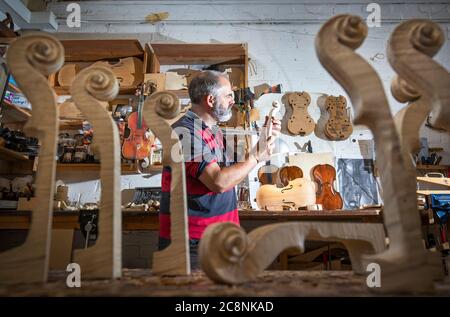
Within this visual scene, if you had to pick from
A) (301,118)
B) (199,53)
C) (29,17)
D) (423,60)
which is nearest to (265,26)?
(199,53)

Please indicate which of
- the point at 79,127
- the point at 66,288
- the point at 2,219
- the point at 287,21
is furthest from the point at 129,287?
the point at 287,21

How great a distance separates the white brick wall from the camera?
3.38 metres

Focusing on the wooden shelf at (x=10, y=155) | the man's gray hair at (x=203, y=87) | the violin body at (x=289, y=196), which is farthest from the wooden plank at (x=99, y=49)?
the violin body at (x=289, y=196)

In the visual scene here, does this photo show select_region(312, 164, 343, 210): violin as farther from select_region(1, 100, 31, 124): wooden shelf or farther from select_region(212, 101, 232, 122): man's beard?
select_region(1, 100, 31, 124): wooden shelf

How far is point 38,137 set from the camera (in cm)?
51

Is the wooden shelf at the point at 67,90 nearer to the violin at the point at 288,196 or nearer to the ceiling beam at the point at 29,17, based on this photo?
the ceiling beam at the point at 29,17

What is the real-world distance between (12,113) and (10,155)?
0.48 m

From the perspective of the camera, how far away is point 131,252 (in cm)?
293

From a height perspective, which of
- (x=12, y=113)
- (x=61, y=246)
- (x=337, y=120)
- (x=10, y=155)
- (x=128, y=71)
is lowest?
(x=61, y=246)

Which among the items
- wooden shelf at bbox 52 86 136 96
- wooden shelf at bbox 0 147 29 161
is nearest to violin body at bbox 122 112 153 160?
wooden shelf at bbox 52 86 136 96

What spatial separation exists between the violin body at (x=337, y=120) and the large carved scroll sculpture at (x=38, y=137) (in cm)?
291

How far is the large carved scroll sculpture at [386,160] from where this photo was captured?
43 cm

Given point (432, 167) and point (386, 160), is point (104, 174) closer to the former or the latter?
point (386, 160)

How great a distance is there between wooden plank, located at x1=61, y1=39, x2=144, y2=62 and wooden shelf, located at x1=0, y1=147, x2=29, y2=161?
1106 millimetres
